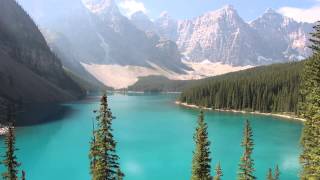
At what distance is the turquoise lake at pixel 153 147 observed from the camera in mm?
88625

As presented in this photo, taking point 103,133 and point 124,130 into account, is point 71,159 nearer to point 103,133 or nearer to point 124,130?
point 124,130

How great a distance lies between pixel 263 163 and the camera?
9525 centimetres

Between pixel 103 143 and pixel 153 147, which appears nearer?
pixel 103 143

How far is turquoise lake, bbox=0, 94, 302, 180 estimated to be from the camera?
88.6 metres

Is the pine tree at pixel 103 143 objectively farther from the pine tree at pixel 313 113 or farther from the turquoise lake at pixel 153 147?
the turquoise lake at pixel 153 147

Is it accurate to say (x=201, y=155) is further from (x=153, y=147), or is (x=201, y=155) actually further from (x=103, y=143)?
(x=153, y=147)

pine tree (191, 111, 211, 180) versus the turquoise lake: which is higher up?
pine tree (191, 111, 211, 180)

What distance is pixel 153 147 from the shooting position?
116500 mm

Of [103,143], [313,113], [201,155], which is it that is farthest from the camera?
[201,155]

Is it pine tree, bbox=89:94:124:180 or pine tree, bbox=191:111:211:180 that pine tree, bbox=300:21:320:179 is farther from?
pine tree, bbox=89:94:124:180

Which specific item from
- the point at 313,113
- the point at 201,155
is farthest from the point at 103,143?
the point at 313,113

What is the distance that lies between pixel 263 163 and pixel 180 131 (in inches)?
2316

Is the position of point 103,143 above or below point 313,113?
below

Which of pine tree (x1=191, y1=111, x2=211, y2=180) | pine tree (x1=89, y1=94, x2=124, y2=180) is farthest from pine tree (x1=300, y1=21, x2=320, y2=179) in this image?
pine tree (x1=89, y1=94, x2=124, y2=180)
